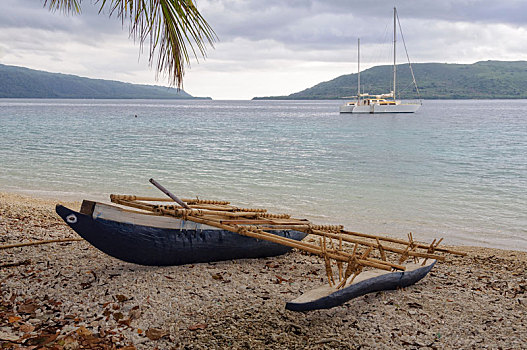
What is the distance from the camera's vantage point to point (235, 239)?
5707 millimetres

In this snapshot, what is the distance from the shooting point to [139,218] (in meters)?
4.94

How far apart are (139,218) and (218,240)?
1072 millimetres

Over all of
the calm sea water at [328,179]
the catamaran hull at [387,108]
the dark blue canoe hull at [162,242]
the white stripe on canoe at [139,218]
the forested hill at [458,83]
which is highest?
the forested hill at [458,83]

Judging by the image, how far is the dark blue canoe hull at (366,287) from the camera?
13.5ft

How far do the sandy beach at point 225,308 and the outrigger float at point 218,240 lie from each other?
0.20 m

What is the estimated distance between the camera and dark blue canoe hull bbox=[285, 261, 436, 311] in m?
4.12

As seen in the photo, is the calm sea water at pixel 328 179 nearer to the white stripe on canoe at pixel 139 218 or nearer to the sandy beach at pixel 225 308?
the sandy beach at pixel 225 308

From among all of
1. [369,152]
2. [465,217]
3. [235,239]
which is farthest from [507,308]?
[369,152]

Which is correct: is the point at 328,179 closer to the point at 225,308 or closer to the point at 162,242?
the point at 162,242

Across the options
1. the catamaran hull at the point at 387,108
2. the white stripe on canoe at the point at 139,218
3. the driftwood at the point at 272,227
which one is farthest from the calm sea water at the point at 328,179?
the catamaran hull at the point at 387,108

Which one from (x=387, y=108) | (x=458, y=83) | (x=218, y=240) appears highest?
(x=458, y=83)

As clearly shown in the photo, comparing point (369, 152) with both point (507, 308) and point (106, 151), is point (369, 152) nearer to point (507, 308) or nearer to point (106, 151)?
point (106, 151)

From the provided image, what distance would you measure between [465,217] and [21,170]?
15.6m

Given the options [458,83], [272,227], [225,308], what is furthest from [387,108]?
[458,83]
